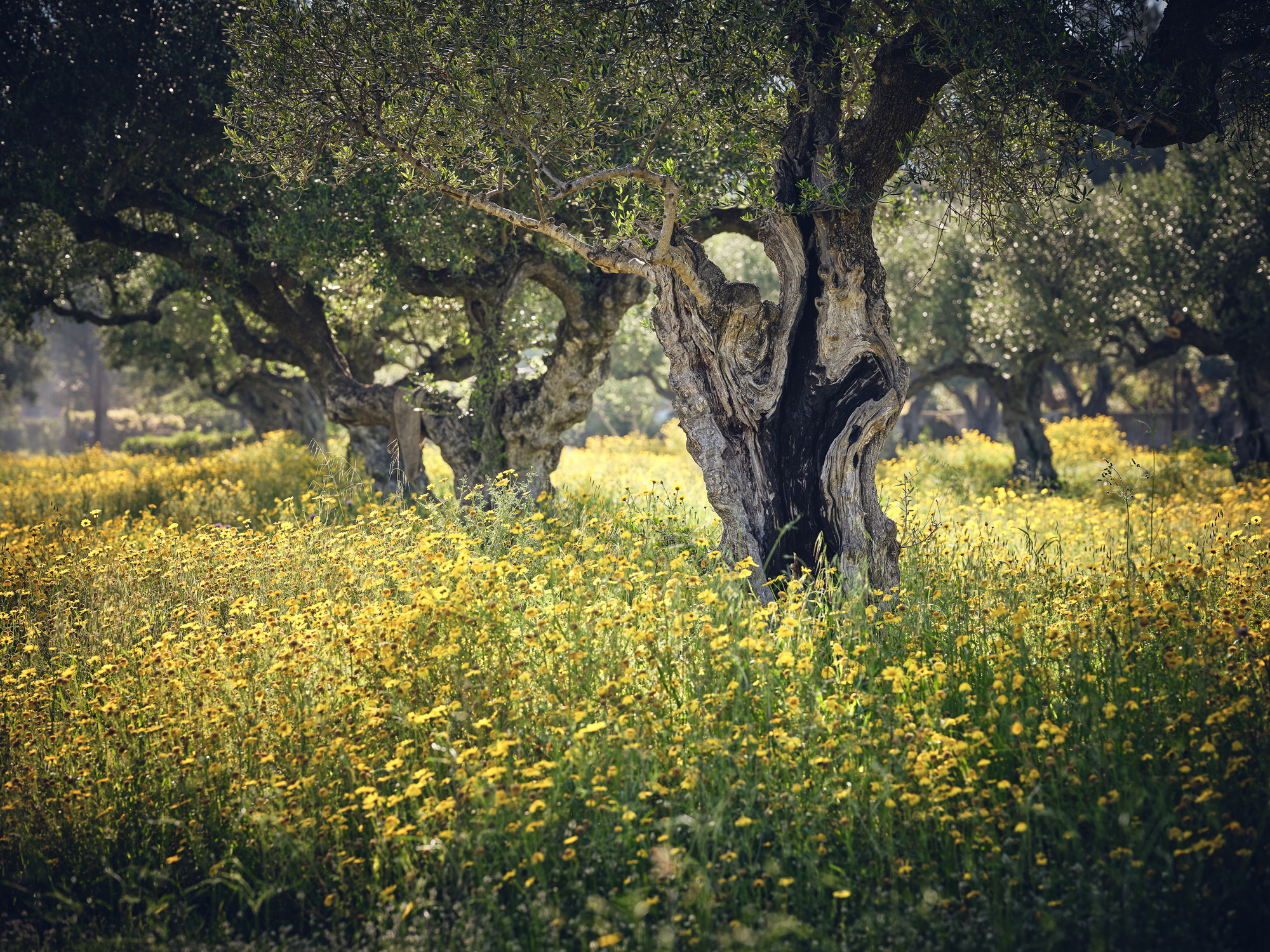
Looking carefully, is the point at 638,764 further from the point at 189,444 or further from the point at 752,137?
the point at 189,444

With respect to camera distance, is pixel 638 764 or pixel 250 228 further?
pixel 250 228

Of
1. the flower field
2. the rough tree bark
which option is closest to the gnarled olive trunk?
the rough tree bark

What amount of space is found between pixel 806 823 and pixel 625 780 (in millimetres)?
968

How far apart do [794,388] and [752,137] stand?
7.95 feet

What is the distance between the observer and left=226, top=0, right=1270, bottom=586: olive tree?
7133mm

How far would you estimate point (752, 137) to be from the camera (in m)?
7.38

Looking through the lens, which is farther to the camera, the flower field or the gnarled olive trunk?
the gnarled olive trunk

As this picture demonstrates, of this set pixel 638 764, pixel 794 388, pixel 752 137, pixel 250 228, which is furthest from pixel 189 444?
pixel 638 764

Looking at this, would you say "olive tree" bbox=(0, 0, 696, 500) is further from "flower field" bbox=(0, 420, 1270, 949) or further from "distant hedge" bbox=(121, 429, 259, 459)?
"distant hedge" bbox=(121, 429, 259, 459)

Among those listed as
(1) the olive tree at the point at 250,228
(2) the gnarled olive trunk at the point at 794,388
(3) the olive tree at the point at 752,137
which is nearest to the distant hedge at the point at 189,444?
(1) the olive tree at the point at 250,228

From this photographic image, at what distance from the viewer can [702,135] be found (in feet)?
28.0

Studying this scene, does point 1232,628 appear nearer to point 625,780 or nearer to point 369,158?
point 625,780

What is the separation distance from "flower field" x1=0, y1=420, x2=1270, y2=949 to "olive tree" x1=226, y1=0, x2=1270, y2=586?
5.01 ft

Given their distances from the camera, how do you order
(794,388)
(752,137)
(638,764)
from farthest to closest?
1. (794,388)
2. (752,137)
3. (638,764)
